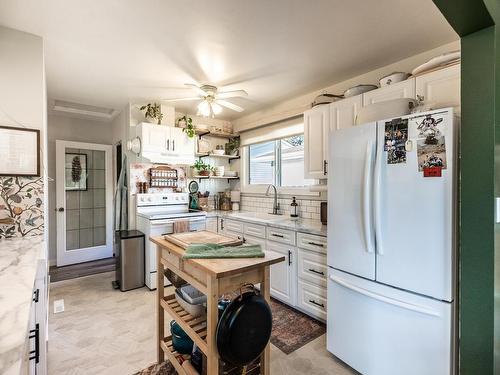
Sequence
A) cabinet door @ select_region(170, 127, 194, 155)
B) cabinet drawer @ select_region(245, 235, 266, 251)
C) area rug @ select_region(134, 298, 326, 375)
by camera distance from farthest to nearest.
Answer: cabinet door @ select_region(170, 127, 194, 155) → cabinet drawer @ select_region(245, 235, 266, 251) → area rug @ select_region(134, 298, 326, 375)

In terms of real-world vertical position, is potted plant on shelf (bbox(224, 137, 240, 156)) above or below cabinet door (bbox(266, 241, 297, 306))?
above

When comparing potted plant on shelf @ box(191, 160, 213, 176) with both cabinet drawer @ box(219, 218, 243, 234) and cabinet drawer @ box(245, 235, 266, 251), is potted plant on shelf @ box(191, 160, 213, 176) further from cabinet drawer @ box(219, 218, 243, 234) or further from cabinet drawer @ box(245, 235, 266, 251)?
cabinet drawer @ box(245, 235, 266, 251)

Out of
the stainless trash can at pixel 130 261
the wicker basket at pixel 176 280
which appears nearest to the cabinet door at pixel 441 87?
the wicker basket at pixel 176 280

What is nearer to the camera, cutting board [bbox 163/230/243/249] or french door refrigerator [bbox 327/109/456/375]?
french door refrigerator [bbox 327/109/456/375]

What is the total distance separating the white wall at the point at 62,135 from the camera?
4.26 meters

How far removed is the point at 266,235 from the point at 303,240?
549mm

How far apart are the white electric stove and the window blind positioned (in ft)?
4.56

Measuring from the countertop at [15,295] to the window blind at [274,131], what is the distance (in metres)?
2.96

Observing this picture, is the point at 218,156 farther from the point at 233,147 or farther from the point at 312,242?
the point at 312,242

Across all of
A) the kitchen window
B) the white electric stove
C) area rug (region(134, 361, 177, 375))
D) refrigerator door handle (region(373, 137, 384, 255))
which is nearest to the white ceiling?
the kitchen window

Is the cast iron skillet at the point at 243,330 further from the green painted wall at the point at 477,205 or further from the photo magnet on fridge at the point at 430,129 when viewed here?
the photo magnet on fridge at the point at 430,129

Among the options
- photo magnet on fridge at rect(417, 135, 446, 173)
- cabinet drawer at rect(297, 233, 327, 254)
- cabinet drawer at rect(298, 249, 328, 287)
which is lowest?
cabinet drawer at rect(298, 249, 328, 287)

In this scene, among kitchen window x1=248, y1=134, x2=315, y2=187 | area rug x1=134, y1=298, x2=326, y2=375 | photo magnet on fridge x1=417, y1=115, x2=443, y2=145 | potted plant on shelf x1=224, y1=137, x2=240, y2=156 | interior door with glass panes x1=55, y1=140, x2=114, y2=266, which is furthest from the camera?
A: potted plant on shelf x1=224, y1=137, x2=240, y2=156

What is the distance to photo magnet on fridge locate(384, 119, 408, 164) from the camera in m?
1.64
